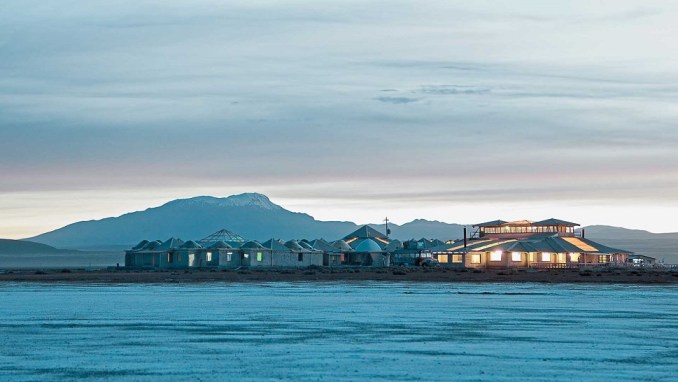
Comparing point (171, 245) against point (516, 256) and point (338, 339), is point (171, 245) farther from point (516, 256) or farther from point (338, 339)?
point (338, 339)

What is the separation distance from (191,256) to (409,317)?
101m

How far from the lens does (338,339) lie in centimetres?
2859

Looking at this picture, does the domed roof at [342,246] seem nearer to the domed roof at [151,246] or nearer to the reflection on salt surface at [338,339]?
the domed roof at [151,246]

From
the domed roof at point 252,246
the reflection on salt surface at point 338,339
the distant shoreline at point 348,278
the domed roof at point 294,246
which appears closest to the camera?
the reflection on salt surface at point 338,339

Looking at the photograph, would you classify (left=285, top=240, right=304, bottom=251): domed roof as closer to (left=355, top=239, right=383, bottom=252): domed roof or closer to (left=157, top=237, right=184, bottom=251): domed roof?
(left=355, top=239, right=383, bottom=252): domed roof

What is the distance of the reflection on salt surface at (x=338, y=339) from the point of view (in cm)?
2270

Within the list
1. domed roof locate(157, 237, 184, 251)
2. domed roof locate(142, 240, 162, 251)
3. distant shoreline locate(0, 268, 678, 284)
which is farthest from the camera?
domed roof locate(142, 240, 162, 251)

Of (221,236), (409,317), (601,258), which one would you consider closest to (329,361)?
(409,317)

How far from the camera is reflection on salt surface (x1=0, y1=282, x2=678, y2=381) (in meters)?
22.7

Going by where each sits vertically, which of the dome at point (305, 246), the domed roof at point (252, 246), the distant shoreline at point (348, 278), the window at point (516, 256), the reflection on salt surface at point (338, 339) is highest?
the dome at point (305, 246)

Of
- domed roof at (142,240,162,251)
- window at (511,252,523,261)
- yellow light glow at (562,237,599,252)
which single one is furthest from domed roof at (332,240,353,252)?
window at (511,252,523,261)

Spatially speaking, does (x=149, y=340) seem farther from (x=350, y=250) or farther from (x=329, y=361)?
(x=350, y=250)

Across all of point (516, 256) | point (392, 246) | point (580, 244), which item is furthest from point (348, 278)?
point (392, 246)

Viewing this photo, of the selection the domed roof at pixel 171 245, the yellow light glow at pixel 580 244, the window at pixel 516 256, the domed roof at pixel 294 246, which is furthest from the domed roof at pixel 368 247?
the window at pixel 516 256
